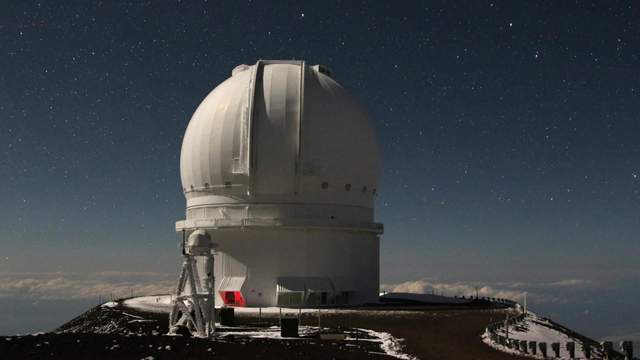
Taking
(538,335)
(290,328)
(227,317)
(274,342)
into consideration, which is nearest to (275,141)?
(227,317)

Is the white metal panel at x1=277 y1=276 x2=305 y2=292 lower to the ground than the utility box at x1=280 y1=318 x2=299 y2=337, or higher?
higher

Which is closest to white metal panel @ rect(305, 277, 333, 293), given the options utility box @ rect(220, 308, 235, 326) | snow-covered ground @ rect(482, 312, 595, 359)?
utility box @ rect(220, 308, 235, 326)

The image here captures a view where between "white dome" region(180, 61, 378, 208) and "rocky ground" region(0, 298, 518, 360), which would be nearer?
"rocky ground" region(0, 298, 518, 360)

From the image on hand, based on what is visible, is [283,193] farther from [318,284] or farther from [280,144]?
[318,284]

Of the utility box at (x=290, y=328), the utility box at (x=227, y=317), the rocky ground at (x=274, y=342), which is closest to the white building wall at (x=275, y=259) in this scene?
the rocky ground at (x=274, y=342)

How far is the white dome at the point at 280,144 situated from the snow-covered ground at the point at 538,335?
14.3 m

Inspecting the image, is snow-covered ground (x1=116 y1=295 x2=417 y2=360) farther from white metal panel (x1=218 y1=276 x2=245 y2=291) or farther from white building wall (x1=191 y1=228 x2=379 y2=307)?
white building wall (x1=191 y1=228 x2=379 y2=307)

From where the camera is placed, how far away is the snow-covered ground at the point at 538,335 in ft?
76.4

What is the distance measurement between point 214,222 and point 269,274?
15.4 ft

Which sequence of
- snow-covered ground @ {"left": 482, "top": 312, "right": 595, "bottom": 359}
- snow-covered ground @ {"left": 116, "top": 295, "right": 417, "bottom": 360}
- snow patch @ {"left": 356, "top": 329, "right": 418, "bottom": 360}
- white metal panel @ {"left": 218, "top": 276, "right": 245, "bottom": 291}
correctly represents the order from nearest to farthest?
snow patch @ {"left": 356, "top": 329, "right": 418, "bottom": 360} → snow-covered ground @ {"left": 116, "top": 295, "right": 417, "bottom": 360} → snow-covered ground @ {"left": 482, "top": 312, "right": 595, "bottom": 359} → white metal panel @ {"left": 218, "top": 276, "right": 245, "bottom": 291}

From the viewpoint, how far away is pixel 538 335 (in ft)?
91.7

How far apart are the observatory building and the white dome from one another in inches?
2.6

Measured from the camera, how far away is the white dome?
127 feet

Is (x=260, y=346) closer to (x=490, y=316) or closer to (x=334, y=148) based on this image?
(x=490, y=316)
